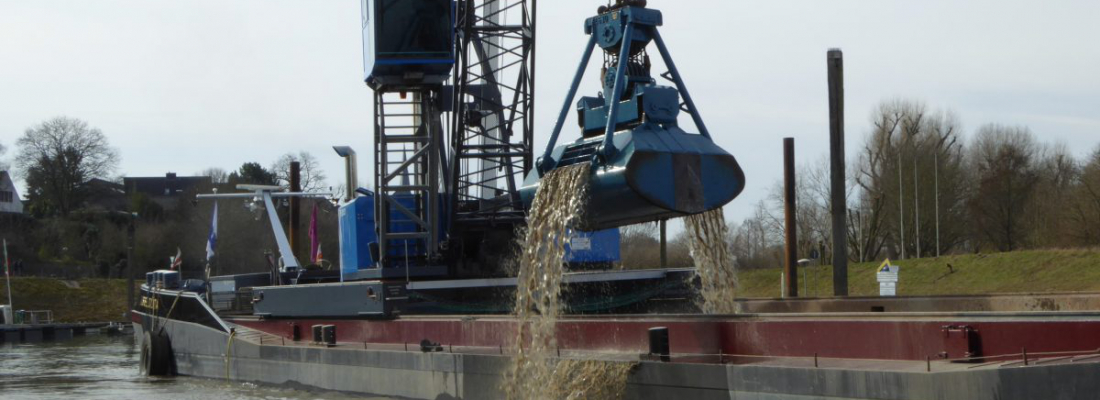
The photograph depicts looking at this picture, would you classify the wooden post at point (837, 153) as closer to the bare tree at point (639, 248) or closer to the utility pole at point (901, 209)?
the bare tree at point (639, 248)

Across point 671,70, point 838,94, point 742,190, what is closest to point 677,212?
point 742,190

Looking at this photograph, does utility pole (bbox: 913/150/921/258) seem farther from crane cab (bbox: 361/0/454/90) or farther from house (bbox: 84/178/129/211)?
house (bbox: 84/178/129/211)

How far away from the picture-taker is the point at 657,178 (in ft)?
43.5

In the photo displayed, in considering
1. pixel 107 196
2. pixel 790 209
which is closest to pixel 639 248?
pixel 790 209

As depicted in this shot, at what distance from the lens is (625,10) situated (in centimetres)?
1431

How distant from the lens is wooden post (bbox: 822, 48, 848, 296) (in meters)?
20.2

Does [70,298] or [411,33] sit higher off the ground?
[411,33]

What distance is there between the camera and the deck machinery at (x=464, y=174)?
1447 cm

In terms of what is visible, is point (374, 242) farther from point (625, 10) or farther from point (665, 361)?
point (665, 361)

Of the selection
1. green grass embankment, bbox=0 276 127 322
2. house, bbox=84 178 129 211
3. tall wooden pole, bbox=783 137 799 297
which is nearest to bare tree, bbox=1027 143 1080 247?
tall wooden pole, bbox=783 137 799 297

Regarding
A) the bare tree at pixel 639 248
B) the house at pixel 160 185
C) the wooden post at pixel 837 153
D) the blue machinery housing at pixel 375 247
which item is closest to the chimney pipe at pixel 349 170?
the blue machinery housing at pixel 375 247

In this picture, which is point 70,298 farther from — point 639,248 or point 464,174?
point 464,174

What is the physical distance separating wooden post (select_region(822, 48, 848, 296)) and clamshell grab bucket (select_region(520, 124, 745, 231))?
22.0 ft

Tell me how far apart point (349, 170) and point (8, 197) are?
77.3 meters
